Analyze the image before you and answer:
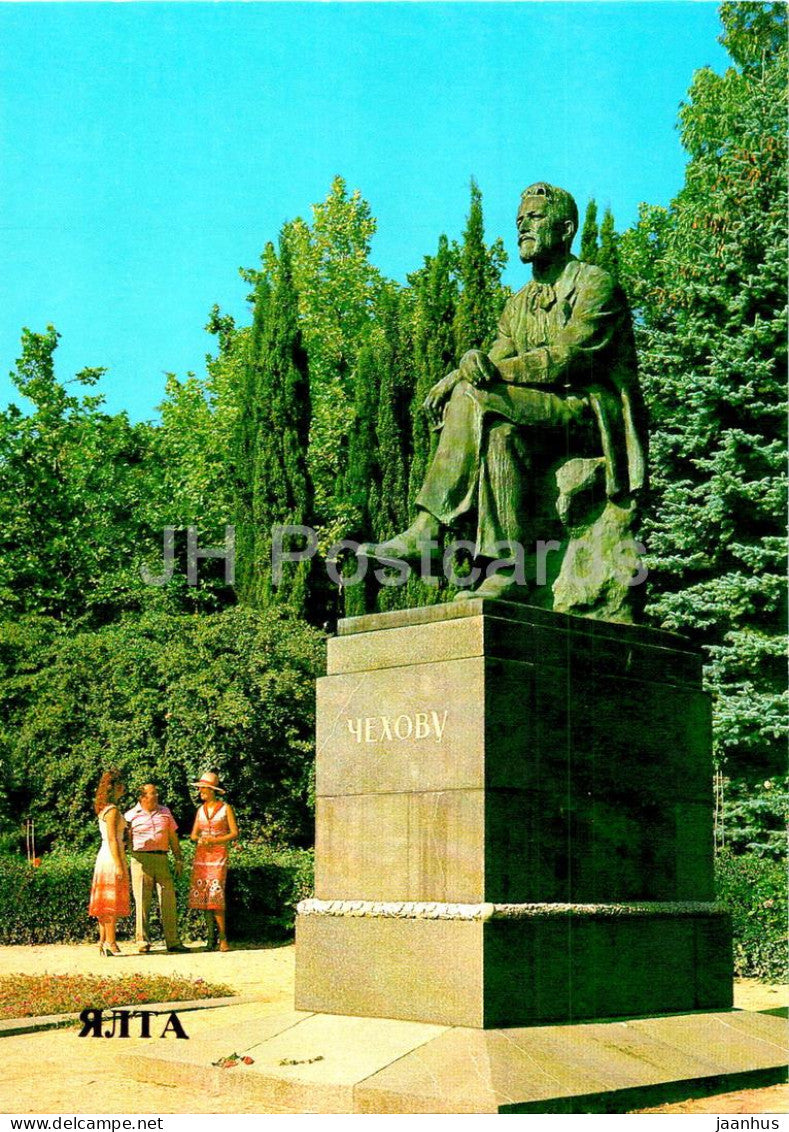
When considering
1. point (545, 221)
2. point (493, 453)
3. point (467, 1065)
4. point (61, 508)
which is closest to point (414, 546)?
point (493, 453)

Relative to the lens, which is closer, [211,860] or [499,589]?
[499,589]

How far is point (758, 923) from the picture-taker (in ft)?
42.8

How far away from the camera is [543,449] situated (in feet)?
27.3

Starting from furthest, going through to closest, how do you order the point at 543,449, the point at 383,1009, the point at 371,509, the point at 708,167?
the point at 371,509 → the point at 708,167 → the point at 543,449 → the point at 383,1009

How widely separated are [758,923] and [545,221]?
713cm

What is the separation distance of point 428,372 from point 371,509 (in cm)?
313

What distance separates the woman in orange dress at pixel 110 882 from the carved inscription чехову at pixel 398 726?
7739mm

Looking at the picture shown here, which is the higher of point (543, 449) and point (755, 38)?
point (755, 38)

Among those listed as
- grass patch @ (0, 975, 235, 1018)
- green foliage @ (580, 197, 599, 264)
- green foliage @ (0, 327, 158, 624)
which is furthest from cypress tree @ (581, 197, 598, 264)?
grass patch @ (0, 975, 235, 1018)

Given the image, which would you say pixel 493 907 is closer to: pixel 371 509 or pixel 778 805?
pixel 778 805

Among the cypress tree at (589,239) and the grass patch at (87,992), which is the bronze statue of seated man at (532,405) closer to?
the grass patch at (87,992)

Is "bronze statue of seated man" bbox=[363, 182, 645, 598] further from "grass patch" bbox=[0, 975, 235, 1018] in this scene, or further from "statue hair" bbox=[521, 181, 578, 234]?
"grass patch" bbox=[0, 975, 235, 1018]

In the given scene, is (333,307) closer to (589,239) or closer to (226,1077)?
(589,239)

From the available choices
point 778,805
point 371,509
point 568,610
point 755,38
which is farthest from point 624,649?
point 755,38
